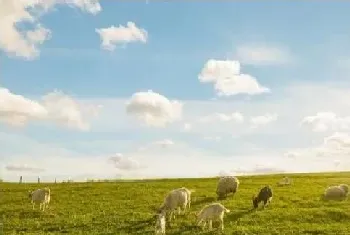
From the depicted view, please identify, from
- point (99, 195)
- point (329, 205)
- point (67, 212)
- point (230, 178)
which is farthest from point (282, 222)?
point (99, 195)

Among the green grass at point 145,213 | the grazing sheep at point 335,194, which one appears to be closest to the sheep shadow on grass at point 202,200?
the green grass at point 145,213

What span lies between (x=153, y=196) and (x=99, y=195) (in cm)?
555

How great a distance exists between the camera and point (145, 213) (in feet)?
128

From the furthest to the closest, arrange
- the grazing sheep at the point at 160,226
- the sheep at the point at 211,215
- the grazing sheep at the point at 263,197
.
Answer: the grazing sheep at the point at 263,197
the sheep at the point at 211,215
the grazing sheep at the point at 160,226

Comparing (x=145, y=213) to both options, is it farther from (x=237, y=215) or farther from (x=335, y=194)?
(x=335, y=194)

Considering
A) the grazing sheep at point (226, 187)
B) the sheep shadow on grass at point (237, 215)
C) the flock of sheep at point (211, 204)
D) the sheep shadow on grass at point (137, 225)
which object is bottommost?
the sheep shadow on grass at point (137, 225)

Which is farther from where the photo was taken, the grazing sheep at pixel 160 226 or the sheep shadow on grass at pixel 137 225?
the sheep shadow on grass at pixel 137 225

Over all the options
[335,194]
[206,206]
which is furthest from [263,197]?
[335,194]

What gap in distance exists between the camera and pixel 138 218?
3728 centimetres

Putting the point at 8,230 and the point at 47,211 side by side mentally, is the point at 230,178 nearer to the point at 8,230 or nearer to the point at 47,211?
the point at 47,211

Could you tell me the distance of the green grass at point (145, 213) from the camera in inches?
1350

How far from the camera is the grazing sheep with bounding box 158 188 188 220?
37375 mm

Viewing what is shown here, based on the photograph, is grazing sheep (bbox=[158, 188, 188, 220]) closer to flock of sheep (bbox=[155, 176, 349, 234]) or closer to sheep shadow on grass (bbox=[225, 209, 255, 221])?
flock of sheep (bbox=[155, 176, 349, 234])

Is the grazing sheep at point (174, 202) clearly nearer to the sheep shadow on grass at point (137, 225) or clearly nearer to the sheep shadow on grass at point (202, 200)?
the sheep shadow on grass at point (137, 225)
